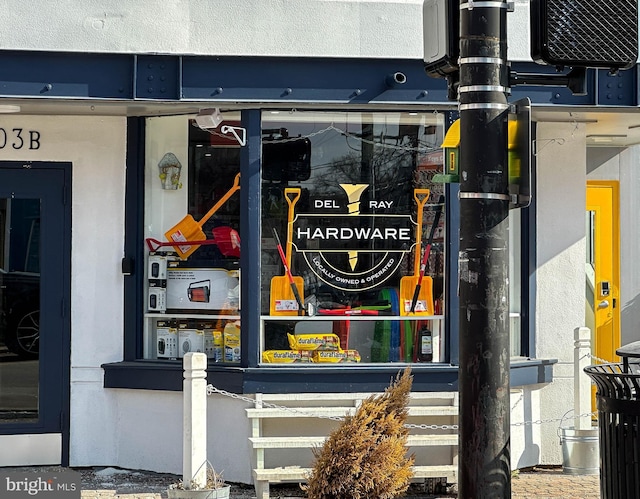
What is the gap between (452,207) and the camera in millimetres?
8336

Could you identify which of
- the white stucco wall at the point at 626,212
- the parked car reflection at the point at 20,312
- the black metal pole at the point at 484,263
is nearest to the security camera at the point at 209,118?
the parked car reflection at the point at 20,312

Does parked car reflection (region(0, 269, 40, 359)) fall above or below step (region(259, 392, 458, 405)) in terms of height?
above

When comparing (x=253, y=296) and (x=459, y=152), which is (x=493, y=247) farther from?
(x=253, y=296)

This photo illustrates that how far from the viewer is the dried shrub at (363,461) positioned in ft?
21.9

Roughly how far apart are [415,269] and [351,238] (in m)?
0.58

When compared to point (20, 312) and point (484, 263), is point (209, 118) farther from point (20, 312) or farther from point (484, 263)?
point (484, 263)

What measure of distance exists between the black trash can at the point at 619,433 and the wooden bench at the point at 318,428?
264cm

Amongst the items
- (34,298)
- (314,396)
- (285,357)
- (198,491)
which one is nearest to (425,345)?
(314,396)

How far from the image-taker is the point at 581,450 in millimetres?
8586

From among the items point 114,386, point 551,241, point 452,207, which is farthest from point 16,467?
point 551,241

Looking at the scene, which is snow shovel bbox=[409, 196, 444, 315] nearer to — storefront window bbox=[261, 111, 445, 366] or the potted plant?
storefront window bbox=[261, 111, 445, 366]

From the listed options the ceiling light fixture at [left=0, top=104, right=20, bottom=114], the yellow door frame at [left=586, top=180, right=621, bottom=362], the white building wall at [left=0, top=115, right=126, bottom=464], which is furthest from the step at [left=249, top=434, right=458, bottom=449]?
the ceiling light fixture at [left=0, top=104, right=20, bottom=114]

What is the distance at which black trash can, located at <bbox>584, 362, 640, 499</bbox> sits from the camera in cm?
504

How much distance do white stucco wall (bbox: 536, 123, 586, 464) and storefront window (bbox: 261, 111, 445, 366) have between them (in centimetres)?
128
